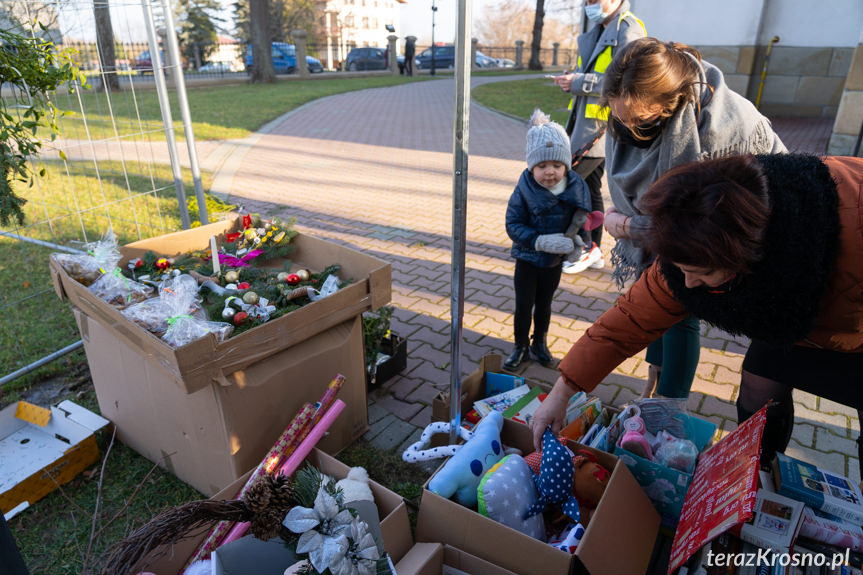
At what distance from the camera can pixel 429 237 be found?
5574 millimetres

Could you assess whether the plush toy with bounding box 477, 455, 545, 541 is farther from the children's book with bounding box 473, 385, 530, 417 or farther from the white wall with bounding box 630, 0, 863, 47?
the white wall with bounding box 630, 0, 863, 47

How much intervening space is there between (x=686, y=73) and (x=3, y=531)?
229cm

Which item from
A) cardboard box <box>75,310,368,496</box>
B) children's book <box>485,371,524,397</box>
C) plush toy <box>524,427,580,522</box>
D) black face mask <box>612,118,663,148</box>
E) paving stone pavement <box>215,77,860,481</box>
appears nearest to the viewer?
plush toy <box>524,427,580,522</box>

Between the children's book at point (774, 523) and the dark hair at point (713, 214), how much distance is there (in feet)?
3.15

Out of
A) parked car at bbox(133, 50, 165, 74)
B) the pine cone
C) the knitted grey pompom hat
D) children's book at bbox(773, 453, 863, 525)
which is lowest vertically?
children's book at bbox(773, 453, 863, 525)

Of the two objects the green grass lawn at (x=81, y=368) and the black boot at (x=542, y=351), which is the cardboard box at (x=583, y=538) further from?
the black boot at (x=542, y=351)

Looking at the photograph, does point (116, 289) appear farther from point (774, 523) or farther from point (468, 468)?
point (774, 523)

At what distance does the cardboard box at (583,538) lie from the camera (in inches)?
65.2

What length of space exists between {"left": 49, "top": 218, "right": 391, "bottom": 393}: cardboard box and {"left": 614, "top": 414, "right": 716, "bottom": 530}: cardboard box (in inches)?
48.3

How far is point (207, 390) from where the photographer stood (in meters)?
2.05

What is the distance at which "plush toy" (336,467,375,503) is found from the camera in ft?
6.23

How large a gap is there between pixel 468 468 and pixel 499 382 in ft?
2.69

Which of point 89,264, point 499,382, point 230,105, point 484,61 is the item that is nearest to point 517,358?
point 499,382

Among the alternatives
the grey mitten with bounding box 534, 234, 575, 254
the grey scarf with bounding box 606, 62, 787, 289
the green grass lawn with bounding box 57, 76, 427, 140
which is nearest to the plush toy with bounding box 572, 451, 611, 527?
the grey scarf with bounding box 606, 62, 787, 289
